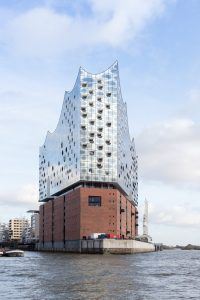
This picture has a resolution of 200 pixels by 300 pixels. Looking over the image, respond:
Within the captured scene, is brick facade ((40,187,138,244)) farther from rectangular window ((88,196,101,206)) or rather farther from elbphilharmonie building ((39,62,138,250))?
rectangular window ((88,196,101,206))

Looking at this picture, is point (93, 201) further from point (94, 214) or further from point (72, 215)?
point (72, 215)

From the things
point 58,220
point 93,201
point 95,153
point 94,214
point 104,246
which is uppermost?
point 95,153

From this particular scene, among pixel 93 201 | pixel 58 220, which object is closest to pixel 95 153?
pixel 93 201

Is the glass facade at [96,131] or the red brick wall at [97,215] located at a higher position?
the glass facade at [96,131]

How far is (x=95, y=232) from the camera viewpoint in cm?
15762

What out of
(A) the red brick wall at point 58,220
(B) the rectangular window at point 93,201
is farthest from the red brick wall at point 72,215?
(A) the red brick wall at point 58,220

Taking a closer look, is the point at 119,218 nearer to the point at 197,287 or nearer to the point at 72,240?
the point at 72,240

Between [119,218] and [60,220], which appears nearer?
[119,218]

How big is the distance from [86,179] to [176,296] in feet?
382

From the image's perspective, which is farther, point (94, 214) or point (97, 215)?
point (97, 215)

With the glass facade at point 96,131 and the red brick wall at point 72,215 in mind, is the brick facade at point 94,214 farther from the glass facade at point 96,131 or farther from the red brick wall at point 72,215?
the glass facade at point 96,131

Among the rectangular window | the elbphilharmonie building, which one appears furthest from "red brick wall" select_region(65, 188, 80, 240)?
the rectangular window

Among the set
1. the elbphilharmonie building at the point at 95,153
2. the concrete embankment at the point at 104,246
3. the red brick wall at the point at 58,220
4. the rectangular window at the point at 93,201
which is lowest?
the concrete embankment at the point at 104,246

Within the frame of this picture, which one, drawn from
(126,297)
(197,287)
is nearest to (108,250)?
(197,287)
